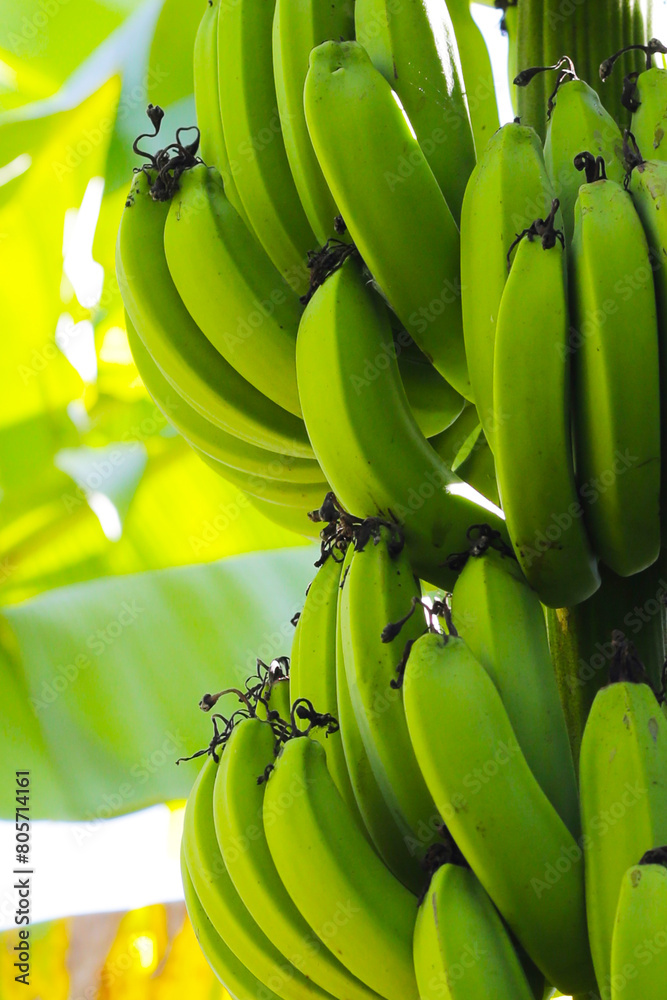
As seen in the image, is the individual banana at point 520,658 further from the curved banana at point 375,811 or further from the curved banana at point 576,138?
the curved banana at point 576,138

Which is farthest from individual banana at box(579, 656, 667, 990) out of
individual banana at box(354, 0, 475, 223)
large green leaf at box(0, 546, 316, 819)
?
large green leaf at box(0, 546, 316, 819)

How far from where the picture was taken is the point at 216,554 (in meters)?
1.93

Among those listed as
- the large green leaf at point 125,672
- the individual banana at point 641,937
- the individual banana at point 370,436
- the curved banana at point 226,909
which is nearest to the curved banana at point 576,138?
the individual banana at point 370,436

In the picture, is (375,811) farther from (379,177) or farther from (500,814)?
(379,177)

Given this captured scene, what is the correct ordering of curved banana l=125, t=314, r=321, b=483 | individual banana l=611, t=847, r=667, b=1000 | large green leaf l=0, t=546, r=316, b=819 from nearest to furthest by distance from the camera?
individual banana l=611, t=847, r=667, b=1000 < curved banana l=125, t=314, r=321, b=483 < large green leaf l=0, t=546, r=316, b=819

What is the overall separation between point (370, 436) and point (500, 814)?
0.36 m

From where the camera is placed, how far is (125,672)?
1822 millimetres

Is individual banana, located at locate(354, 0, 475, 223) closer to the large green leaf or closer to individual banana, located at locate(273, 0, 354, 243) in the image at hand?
individual banana, located at locate(273, 0, 354, 243)

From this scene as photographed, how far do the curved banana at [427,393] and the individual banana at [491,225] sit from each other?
141 millimetres

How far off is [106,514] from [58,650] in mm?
287

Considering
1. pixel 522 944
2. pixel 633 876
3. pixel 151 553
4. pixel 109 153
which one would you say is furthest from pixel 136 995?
pixel 109 153

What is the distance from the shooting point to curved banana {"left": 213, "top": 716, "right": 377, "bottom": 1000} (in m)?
0.88

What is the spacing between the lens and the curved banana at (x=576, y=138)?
0.93 metres

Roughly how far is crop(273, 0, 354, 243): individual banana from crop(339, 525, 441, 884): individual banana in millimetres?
378
